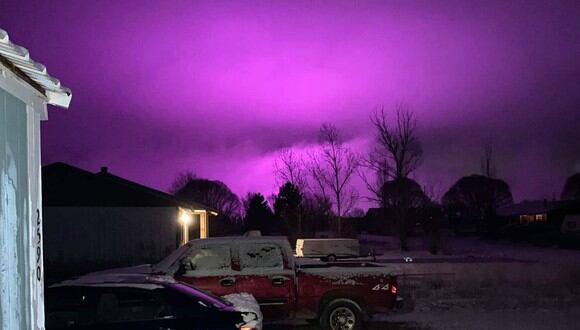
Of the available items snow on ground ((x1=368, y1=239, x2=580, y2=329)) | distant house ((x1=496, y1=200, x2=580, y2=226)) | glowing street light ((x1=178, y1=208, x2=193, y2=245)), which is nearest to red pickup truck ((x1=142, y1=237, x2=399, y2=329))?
snow on ground ((x1=368, y1=239, x2=580, y2=329))

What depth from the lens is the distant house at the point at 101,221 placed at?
86.6ft

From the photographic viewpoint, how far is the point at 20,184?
4.45 m

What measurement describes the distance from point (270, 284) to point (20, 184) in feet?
25.2

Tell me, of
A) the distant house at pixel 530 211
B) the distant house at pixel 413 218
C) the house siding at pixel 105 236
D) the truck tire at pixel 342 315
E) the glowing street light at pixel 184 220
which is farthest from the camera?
the distant house at pixel 530 211

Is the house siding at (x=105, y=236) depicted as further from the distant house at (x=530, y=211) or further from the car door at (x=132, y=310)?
the distant house at (x=530, y=211)

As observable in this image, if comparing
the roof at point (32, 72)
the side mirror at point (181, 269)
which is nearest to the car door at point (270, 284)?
the side mirror at point (181, 269)

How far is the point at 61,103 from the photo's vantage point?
5496 mm

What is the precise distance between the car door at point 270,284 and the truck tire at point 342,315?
643mm

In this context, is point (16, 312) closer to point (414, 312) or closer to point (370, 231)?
point (414, 312)

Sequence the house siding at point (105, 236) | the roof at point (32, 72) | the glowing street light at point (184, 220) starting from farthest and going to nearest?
the glowing street light at point (184, 220), the house siding at point (105, 236), the roof at point (32, 72)

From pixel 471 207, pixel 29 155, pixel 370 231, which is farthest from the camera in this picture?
pixel 471 207

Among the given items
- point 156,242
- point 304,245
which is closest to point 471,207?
point 304,245

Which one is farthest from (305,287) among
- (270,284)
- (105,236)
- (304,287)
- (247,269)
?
(105,236)

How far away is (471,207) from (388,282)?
8004cm
